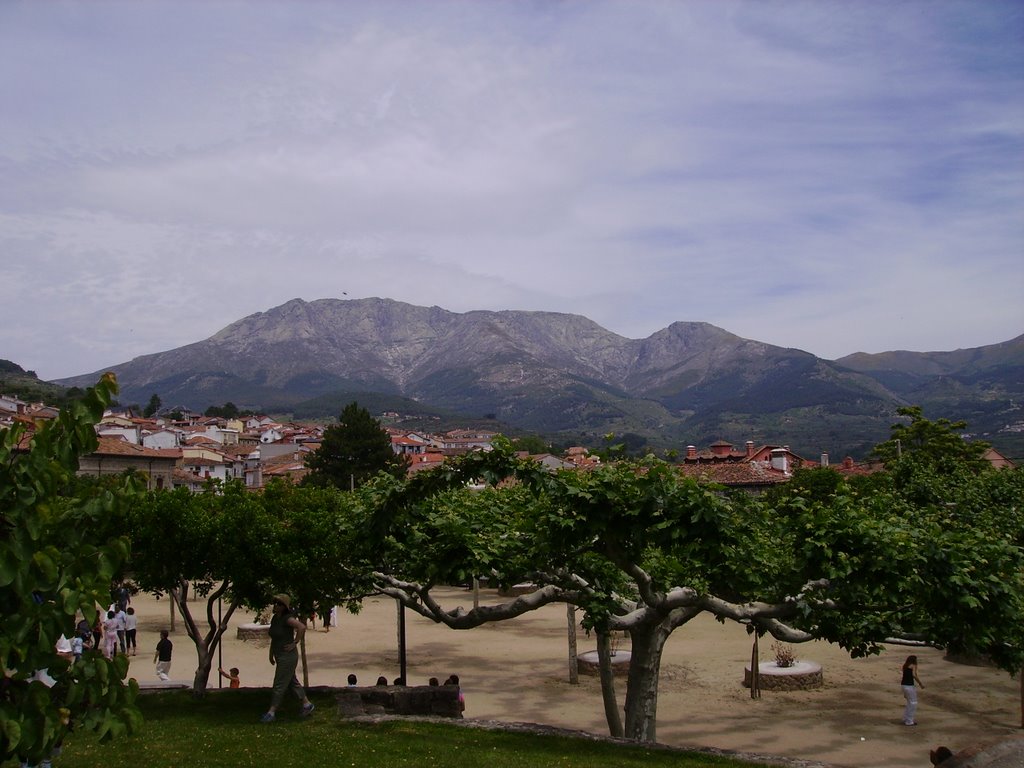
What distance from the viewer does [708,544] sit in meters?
10.6

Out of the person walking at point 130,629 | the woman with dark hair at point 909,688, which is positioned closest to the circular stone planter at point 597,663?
the woman with dark hair at point 909,688

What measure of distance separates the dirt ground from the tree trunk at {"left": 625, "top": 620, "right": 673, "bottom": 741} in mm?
2682

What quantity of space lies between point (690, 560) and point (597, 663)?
12258 mm

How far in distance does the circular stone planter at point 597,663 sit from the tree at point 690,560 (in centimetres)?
971

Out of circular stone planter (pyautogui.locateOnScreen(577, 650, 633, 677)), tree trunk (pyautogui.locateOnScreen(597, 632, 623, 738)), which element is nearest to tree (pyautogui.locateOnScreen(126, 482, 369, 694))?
tree trunk (pyautogui.locateOnScreen(597, 632, 623, 738))

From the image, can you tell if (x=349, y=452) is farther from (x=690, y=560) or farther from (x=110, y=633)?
(x=690, y=560)

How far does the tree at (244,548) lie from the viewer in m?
12.2

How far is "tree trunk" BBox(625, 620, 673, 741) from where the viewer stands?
12.3m

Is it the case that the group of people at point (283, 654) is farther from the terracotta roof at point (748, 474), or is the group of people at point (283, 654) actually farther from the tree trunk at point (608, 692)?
the terracotta roof at point (748, 474)

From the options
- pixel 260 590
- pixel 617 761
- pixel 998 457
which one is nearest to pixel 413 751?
pixel 617 761

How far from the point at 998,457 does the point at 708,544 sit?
73713mm

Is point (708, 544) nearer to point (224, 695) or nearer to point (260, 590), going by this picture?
point (260, 590)

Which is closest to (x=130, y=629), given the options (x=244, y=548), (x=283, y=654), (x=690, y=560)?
(x=244, y=548)

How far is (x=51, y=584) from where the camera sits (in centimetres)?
374
